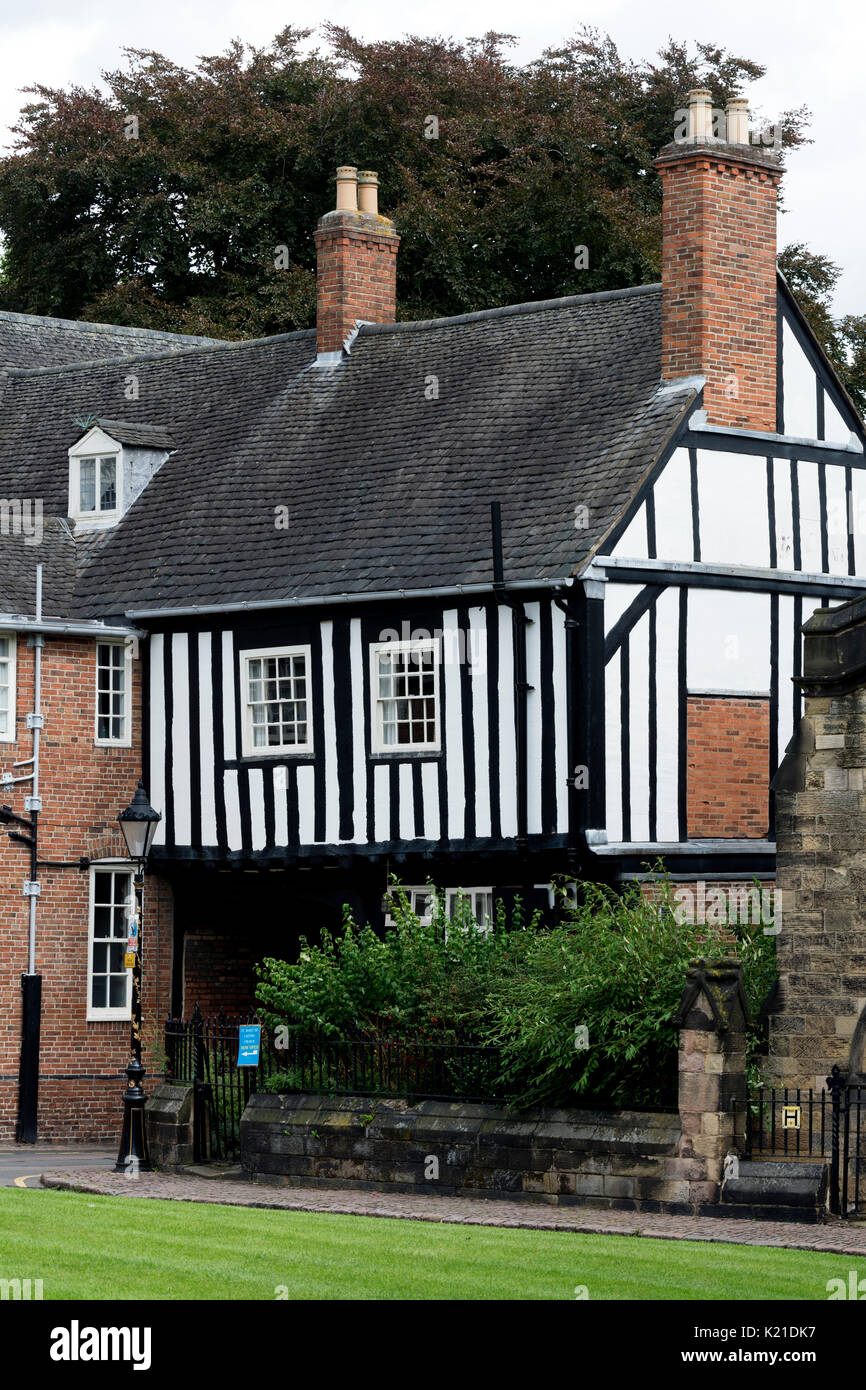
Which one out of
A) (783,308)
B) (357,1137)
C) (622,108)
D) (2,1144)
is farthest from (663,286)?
(622,108)

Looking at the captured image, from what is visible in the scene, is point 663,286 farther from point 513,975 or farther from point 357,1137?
point 357,1137

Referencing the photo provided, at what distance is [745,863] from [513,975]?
428cm

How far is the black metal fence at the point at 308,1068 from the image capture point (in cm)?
1917

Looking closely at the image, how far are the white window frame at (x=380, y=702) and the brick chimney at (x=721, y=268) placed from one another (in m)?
3.97

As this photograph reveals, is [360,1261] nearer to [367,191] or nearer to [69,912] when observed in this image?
[69,912]

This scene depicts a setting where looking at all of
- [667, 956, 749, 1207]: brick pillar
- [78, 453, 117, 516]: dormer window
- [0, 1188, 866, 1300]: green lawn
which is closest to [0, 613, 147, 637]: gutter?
[78, 453, 117, 516]: dormer window

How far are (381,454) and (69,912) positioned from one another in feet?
21.8

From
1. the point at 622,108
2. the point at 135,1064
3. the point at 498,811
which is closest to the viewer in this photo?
the point at 135,1064

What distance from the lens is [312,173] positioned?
134 feet

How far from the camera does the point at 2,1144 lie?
81.3 ft

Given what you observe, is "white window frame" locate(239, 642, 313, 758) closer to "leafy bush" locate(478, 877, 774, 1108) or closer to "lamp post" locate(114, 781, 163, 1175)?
"lamp post" locate(114, 781, 163, 1175)

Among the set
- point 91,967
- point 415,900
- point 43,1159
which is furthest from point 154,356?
point 43,1159

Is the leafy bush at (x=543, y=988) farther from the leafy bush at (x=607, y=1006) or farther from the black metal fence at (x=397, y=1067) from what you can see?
the black metal fence at (x=397, y=1067)
